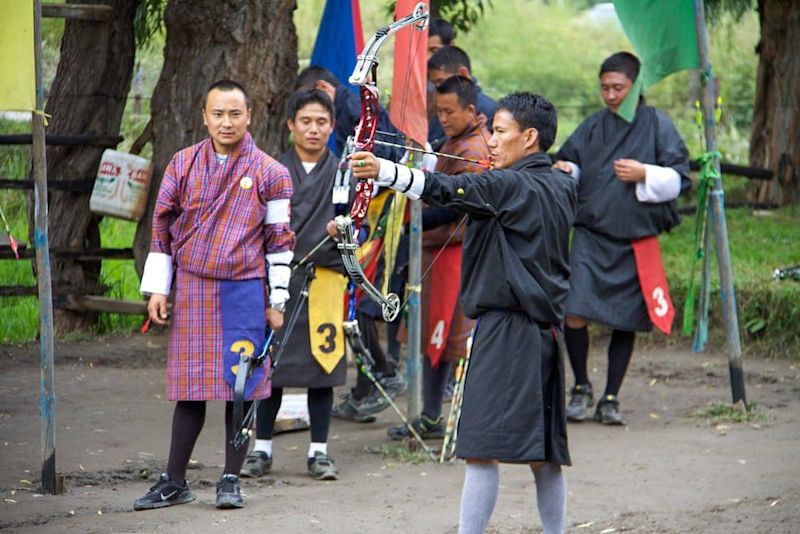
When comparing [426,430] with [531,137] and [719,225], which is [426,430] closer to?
[719,225]

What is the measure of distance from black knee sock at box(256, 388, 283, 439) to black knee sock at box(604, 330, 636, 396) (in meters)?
1.95

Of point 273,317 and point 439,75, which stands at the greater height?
point 439,75

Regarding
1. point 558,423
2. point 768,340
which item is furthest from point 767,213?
point 558,423

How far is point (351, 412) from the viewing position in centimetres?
680

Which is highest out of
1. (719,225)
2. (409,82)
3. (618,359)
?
(409,82)

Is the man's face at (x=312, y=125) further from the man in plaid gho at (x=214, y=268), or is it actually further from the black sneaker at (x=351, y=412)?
the black sneaker at (x=351, y=412)

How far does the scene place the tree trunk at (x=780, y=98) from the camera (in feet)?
36.0

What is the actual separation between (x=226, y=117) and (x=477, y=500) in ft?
5.84

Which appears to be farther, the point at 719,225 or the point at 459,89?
the point at 719,225

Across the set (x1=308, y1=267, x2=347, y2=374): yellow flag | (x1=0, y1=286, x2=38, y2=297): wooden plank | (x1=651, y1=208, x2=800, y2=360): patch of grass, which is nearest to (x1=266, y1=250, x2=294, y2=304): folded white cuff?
(x1=308, y1=267, x2=347, y2=374): yellow flag

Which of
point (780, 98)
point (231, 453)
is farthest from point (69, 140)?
point (780, 98)

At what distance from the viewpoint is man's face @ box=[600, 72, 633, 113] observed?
21.3ft

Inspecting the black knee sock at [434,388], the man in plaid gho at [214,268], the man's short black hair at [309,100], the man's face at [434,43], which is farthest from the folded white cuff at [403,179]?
the man's face at [434,43]

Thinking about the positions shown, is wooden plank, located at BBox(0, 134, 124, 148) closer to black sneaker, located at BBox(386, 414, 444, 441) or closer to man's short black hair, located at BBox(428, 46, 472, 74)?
man's short black hair, located at BBox(428, 46, 472, 74)
